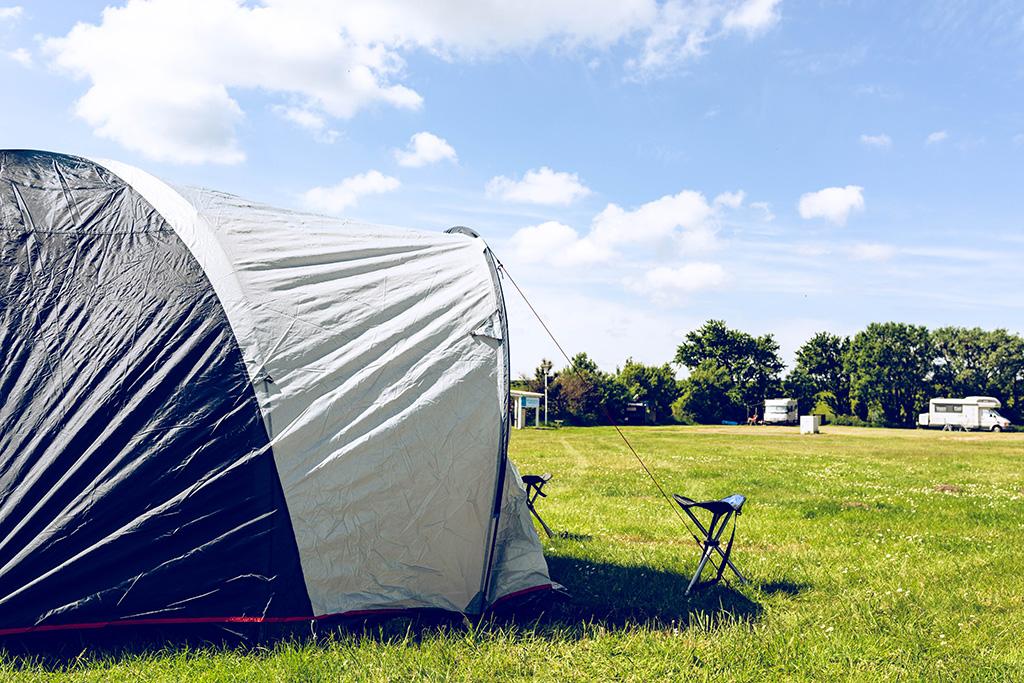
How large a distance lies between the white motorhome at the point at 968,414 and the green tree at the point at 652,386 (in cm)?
1890

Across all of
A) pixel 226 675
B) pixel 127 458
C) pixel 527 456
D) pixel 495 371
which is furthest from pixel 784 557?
pixel 527 456

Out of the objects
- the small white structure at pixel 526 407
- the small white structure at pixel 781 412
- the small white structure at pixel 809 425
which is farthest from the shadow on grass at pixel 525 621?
the small white structure at pixel 781 412

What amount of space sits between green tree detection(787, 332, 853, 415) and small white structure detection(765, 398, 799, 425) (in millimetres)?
8840

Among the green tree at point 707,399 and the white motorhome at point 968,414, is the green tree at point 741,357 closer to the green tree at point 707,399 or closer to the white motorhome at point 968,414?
the green tree at point 707,399

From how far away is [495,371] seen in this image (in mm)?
5719

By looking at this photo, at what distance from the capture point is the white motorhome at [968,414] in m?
52.1

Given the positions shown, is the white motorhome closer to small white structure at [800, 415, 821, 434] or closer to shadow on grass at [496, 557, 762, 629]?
small white structure at [800, 415, 821, 434]

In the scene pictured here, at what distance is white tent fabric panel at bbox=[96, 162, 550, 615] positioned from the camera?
5.02 metres

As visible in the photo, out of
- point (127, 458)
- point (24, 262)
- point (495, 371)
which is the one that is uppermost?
point (24, 262)

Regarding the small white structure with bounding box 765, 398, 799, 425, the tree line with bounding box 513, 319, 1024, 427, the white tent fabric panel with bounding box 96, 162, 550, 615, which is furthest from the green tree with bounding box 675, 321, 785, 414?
the white tent fabric panel with bounding box 96, 162, 550, 615

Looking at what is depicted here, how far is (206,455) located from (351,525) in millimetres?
1026

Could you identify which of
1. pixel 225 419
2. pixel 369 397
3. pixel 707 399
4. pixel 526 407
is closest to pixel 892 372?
pixel 707 399

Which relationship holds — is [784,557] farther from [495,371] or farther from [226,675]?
[226,675]

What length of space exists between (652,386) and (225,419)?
190 ft
